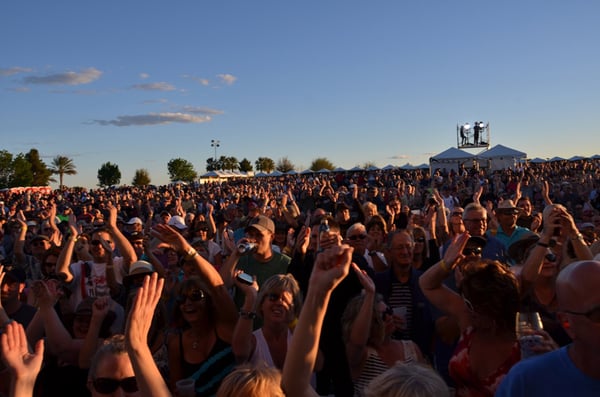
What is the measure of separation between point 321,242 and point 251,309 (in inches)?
50.9

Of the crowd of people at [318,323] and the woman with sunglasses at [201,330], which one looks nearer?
the crowd of people at [318,323]

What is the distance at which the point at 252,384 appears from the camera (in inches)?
79.7

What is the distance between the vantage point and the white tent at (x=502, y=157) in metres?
32.7

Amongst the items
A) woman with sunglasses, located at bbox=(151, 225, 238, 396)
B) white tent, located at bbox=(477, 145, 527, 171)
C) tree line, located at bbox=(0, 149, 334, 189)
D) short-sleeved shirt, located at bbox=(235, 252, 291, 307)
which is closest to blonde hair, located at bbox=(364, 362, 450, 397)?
woman with sunglasses, located at bbox=(151, 225, 238, 396)

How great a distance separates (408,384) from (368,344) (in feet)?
4.07

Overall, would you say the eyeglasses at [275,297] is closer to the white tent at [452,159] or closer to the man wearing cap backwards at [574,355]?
the man wearing cap backwards at [574,355]

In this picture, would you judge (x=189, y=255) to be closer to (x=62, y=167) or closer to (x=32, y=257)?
(x=32, y=257)

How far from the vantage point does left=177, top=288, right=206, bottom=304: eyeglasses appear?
3.28m

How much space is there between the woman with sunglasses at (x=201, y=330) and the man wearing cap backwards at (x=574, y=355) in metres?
1.80

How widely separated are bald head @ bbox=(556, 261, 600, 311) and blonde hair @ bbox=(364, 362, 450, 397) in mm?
554

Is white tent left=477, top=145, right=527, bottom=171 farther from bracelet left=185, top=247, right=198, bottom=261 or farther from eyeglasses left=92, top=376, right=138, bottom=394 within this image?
eyeglasses left=92, top=376, right=138, bottom=394

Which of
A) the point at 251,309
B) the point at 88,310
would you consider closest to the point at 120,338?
the point at 251,309

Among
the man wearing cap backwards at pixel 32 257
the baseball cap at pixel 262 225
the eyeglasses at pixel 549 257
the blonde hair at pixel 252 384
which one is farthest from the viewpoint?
the man wearing cap backwards at pixel 32 257

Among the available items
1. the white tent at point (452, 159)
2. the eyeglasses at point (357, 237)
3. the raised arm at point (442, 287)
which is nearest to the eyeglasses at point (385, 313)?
the raised arm at point (442, 287)
